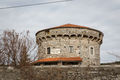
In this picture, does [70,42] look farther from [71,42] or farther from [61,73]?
[61,73]

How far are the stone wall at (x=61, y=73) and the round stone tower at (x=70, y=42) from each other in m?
10.1

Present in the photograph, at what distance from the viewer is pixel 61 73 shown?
1161 cm

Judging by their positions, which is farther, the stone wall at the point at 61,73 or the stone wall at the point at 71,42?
the stone wall at the point at 71,42

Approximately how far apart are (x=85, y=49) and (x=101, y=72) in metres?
12.1

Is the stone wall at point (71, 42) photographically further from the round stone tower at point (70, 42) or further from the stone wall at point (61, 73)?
the stone wall at point (61, 73)

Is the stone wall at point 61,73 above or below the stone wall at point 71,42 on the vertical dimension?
below

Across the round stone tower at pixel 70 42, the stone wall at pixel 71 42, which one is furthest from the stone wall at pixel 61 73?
the stone wall at pixel 71 42

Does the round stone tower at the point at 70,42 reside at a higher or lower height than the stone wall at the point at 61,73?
higher

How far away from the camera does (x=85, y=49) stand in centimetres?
2314

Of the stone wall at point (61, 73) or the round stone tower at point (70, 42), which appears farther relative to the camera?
the round stone tower at point (70, 42)

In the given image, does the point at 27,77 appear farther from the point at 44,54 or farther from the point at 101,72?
the point at 44,54

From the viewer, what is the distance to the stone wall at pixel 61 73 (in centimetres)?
1092

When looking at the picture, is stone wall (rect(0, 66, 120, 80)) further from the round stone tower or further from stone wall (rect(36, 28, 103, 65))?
stone wall (rect(36, 28, 103, 65))

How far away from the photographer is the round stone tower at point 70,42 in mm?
22594
